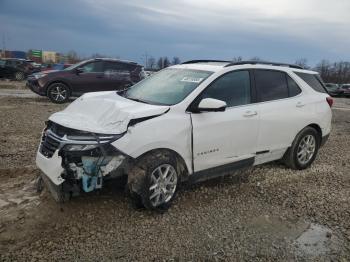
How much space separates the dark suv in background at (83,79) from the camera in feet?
45.7

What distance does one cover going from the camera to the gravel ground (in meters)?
3.69

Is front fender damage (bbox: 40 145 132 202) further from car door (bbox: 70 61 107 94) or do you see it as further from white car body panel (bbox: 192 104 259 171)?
car door (bbox: 70 61 107 94)

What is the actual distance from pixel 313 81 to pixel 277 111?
140 cm

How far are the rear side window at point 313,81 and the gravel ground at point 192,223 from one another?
1644 millimetres

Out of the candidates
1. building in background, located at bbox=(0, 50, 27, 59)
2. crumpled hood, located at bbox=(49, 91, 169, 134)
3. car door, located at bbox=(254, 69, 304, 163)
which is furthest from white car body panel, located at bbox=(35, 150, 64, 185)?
building in background, located at bbox=(0, 50, 27, 59)

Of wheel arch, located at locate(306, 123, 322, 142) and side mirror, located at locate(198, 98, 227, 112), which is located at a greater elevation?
side mirror, located at locate(198, 98, 227, 112)

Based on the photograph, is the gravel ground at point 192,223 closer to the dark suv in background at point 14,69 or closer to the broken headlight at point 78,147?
the broken headlight at point 78,147

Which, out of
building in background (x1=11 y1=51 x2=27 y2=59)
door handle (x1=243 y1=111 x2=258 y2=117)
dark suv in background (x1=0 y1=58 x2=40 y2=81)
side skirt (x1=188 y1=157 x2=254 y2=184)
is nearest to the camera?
side skirt (x1=188 y1=157 x2=254 y2=184)

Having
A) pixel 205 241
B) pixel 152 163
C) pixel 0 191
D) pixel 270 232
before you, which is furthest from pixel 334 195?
pixel 0 191

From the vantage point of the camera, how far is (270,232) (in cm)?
424

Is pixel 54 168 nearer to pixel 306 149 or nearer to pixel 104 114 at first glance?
pixel 104 114

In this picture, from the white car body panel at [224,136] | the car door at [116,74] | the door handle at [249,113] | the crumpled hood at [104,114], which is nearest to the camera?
the crumpled hood at [104,114]

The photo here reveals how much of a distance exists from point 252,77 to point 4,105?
10300mm

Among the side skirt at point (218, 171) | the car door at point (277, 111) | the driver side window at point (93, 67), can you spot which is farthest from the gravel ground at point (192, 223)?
the driver side window at point (93, 67)
